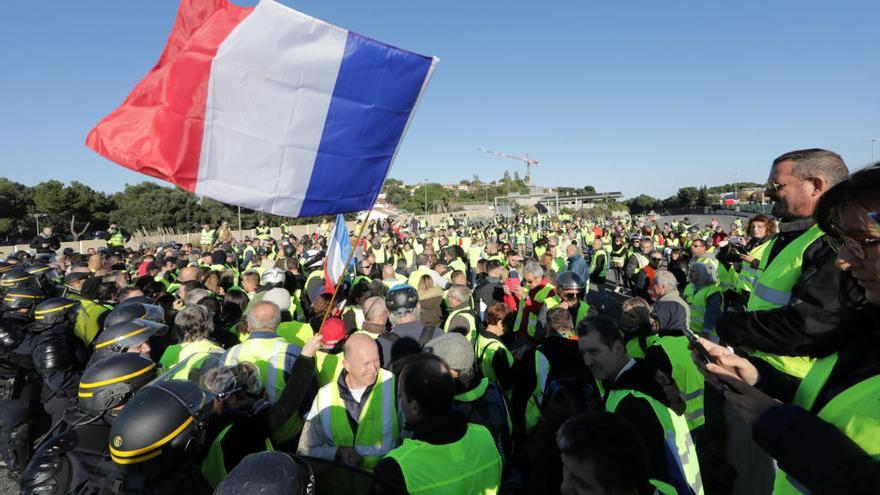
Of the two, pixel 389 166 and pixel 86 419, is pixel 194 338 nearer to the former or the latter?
A: pixel 86 419

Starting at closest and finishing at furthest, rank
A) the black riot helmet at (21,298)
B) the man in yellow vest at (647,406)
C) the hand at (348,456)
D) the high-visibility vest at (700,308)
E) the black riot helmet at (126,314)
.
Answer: the man in yellow vest at (647,406)
the hand at (348,456)
the black riot helmet at (126,314)
the black riot helmet at (21,298)
the high-visibility vest at (700,308)

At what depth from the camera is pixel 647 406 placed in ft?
7.69

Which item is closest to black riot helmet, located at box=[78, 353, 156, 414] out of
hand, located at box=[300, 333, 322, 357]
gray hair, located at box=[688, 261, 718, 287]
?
hand, located at box=[300, 333, 322, 357]

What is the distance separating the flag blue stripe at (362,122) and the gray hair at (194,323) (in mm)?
1323

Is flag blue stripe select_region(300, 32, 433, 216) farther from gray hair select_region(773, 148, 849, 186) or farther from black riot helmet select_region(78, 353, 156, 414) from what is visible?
gray hair select_region(773, 148, 849, 186)

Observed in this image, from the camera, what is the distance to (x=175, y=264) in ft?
32.5

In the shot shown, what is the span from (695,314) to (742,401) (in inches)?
212

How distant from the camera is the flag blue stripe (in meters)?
3.84

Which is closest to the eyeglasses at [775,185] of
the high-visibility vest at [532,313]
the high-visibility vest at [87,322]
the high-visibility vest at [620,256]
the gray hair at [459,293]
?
the high-visibility vest at [532,313]

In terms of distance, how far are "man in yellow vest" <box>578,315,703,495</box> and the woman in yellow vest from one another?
0.83m

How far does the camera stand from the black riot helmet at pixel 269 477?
51.4 inches

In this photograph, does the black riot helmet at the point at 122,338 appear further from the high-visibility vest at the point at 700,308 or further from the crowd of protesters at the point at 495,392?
the high-visibility vest at the point at 700,308

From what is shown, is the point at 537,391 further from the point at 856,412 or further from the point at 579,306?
the point at 856,412

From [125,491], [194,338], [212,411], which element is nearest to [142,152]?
[194,338]
